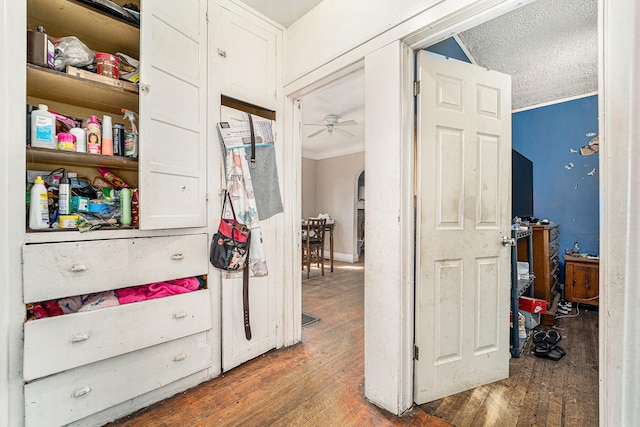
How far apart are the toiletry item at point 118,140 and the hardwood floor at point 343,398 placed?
147 centimetres

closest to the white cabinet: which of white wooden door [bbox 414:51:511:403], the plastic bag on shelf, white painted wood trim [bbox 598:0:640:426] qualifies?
the plastic bag on shelf

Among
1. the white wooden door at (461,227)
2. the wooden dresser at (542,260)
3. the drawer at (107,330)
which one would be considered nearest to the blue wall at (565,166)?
the wooden dresser at (542,260)

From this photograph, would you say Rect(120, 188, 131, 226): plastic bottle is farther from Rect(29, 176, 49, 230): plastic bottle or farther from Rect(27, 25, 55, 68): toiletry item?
Rect(27, 25, 55, 68): toiletry item

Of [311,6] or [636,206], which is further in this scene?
[311,6]

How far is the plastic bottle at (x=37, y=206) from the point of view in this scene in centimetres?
130

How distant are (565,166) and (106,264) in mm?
4889

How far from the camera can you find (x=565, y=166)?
358cm

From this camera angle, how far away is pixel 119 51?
1793mm

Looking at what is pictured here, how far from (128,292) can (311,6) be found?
2255 millimetres

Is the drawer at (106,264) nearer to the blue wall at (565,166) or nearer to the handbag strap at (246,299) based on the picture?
the handbag strap at (246,299)

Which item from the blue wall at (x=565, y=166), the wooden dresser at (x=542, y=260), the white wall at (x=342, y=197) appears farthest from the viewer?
the white wall at (x=342, y=197)

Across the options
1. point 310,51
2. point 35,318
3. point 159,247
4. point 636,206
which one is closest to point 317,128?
point 310,51

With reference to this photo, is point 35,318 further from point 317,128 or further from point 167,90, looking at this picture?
point 317,128

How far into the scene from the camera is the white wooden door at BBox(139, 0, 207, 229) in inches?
57.2
